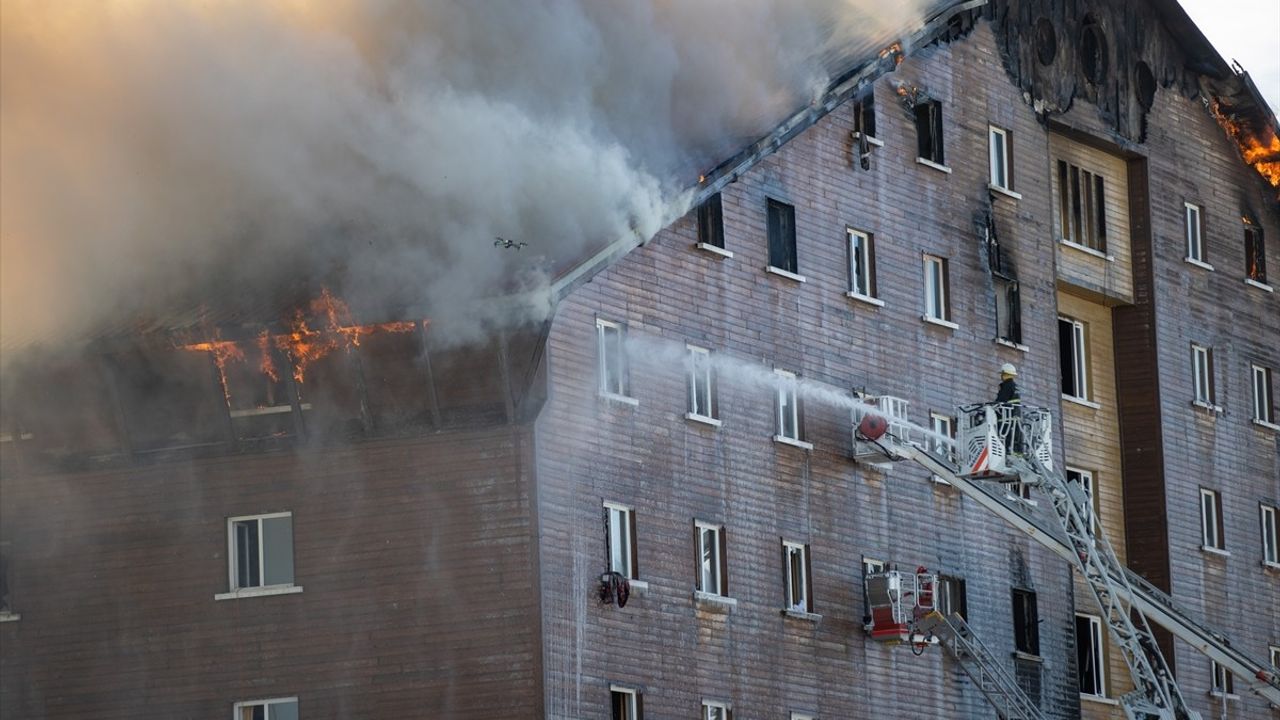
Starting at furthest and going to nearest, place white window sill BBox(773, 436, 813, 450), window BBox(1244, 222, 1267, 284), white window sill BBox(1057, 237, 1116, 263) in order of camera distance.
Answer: window BBox(1244, 222, 1267, 284) → white window sill BBox(1057, 237, 1116, 263) → white window sill BBox(773, 436, 813, 450)

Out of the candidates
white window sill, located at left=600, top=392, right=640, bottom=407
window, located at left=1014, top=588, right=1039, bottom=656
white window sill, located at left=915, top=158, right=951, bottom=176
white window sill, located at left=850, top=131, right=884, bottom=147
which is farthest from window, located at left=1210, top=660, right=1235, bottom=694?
white window sill, located at left=600, top=392, right=640, bottom=407

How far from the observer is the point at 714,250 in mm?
44281

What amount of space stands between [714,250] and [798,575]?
5.85 meters

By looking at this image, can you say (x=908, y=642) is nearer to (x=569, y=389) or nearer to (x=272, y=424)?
(x=569, y=389)

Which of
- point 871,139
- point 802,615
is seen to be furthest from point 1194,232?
point 802,615

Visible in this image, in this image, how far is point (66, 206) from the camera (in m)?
42.8

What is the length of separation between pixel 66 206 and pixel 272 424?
5490mm

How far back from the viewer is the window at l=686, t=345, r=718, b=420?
4347 centimetres

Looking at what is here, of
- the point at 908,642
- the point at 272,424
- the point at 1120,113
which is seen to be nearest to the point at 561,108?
the point at 272,424

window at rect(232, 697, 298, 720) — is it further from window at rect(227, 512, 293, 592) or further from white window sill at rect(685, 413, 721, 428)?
white window sill at rect(685, 413, 721, 428)

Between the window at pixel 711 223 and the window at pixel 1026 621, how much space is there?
10.2 m

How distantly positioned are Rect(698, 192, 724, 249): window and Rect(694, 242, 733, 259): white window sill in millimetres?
48

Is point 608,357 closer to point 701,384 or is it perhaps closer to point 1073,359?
point 701,384

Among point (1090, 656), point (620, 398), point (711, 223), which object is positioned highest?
point (711, 223)
